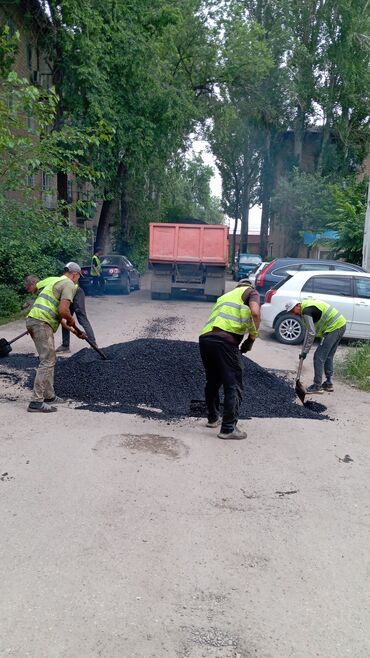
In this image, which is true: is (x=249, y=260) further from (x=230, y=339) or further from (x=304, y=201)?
(x=230, y=339)

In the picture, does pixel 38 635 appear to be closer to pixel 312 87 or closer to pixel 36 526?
pixel 36 526

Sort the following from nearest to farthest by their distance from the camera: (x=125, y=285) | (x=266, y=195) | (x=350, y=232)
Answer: (x=350, y=232) < (x=125, y=285) < (x=266, y=195)

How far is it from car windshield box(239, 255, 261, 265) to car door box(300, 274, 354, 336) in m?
21.9

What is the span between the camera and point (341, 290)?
11.9m

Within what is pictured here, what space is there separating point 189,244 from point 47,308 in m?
13.0

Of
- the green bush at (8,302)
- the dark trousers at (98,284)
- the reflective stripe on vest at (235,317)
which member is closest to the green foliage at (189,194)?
the dark trousers at (98,284)

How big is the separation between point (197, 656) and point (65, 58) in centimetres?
1966

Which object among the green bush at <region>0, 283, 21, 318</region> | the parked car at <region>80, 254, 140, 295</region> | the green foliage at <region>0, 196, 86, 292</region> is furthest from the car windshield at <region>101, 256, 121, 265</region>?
the green bush at <region>0, 283, 21, 318</region>

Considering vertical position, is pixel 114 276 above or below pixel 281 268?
below

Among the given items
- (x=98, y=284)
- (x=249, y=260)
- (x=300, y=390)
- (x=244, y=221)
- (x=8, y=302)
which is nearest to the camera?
(x=300, y=390)

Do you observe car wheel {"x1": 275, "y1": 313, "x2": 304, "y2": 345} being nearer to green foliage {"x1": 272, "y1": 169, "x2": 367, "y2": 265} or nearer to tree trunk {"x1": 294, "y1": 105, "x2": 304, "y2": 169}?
green foliage {"x1": 272, "y1": 169, "x2": 367, "y2": 265}

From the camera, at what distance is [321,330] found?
27.1 feet

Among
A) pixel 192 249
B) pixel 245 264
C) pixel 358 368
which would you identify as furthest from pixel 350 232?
pixel 245 264

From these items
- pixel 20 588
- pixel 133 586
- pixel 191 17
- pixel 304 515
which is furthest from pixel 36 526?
pixel 191 17
